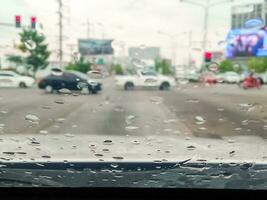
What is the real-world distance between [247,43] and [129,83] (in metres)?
0.92

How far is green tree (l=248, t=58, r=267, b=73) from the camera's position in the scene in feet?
12.8

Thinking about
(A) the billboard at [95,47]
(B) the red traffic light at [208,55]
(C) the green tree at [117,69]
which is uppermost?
(A) the billboard at [95,47]

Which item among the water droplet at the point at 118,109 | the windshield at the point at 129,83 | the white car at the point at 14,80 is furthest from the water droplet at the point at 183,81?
the white car at the point at 14,80

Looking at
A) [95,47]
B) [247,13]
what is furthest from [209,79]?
[95,47]

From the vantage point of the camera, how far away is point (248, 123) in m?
3.66

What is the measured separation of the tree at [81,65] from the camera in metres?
3.64

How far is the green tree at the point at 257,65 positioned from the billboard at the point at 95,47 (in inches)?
41.1

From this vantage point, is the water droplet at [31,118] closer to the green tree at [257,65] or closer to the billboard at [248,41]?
the billboard at [248,41]

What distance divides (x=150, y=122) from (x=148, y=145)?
0.31 metres

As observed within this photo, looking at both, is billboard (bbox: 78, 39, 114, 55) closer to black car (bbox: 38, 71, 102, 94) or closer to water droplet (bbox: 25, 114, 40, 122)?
black car (bbox: 38, 71, 102, 94)

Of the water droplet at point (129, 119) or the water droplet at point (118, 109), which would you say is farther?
the water droplet at point (118, 109)
